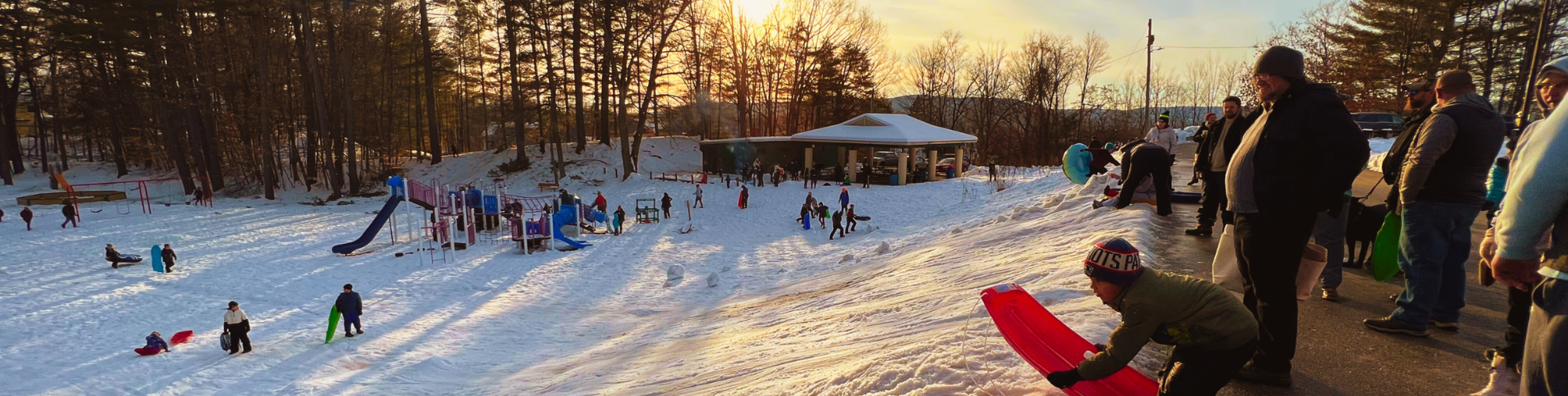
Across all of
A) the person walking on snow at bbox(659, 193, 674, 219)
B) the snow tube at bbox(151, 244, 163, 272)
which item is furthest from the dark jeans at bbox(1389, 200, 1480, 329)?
the snow tube at bbox(151, 244, 163, 272)

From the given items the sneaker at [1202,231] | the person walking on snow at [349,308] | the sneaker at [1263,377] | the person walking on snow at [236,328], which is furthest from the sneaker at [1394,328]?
the person walking on snow at [236,328]

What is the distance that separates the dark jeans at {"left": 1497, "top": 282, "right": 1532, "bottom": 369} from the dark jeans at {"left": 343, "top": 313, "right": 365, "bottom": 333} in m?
13.2

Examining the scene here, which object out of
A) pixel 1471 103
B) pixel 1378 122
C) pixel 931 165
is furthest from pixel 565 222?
pixel 1378 122

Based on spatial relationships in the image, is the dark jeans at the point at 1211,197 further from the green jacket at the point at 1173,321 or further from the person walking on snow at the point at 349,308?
the person walking on snow at the point at 349,308

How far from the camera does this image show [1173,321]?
2.72m

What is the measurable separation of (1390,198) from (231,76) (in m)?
42.6

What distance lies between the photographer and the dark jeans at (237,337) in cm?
983

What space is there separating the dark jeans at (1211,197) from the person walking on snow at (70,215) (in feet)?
110

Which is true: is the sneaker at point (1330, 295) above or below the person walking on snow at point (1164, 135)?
below

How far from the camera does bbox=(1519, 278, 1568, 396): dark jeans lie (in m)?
1.69

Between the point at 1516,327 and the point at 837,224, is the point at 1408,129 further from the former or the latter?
the point at 837,224

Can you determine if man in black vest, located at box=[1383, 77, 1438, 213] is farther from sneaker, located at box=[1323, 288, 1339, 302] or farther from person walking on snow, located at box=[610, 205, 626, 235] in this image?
person walking on snow, located at box=[610, 205, 626, 235]

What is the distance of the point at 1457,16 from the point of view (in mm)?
28078

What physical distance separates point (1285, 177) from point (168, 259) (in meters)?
21.4
